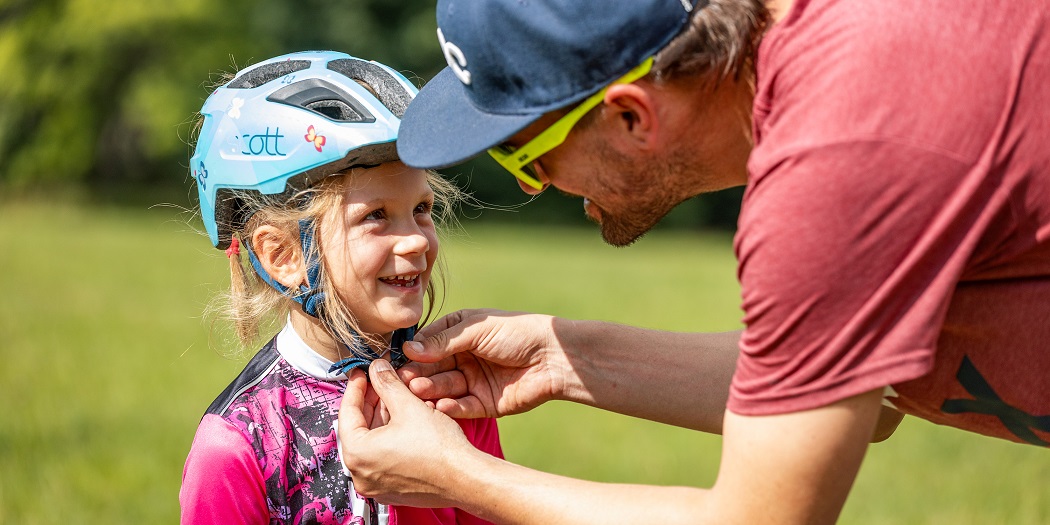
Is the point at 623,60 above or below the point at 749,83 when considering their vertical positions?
above

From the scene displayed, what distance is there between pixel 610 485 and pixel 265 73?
1.76 meters

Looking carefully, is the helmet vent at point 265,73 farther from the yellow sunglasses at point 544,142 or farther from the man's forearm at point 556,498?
the man's forearm at point 556,498

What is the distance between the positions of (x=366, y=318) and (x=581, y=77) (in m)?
1.14

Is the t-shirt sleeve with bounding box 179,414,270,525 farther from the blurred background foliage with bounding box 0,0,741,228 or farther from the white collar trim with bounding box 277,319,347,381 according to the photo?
the blurred background foliage with bounding box 0,0,741,228

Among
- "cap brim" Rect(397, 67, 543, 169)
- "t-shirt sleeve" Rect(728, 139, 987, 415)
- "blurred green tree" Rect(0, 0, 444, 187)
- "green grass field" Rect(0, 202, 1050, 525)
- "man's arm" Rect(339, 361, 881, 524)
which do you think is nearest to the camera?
"t-shirt sleeve" Rect(728, 139, 987, 415)

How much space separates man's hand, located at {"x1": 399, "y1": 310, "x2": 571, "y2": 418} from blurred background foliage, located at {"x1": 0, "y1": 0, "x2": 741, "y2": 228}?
84.1ft

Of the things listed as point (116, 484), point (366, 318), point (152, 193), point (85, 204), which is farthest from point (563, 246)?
point (366, 318)

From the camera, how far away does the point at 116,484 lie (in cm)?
654

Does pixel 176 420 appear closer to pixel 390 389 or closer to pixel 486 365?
pixel 486 365

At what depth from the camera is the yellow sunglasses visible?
2676 mm

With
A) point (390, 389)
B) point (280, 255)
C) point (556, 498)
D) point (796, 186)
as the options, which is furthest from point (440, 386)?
point (796, 186)

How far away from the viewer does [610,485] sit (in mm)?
2762

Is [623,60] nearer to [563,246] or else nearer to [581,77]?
[581,77]

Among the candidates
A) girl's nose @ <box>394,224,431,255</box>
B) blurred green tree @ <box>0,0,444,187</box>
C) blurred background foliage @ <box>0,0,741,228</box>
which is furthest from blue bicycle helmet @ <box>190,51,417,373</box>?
blurred green tree @ <box>0,0,444,187</box>
